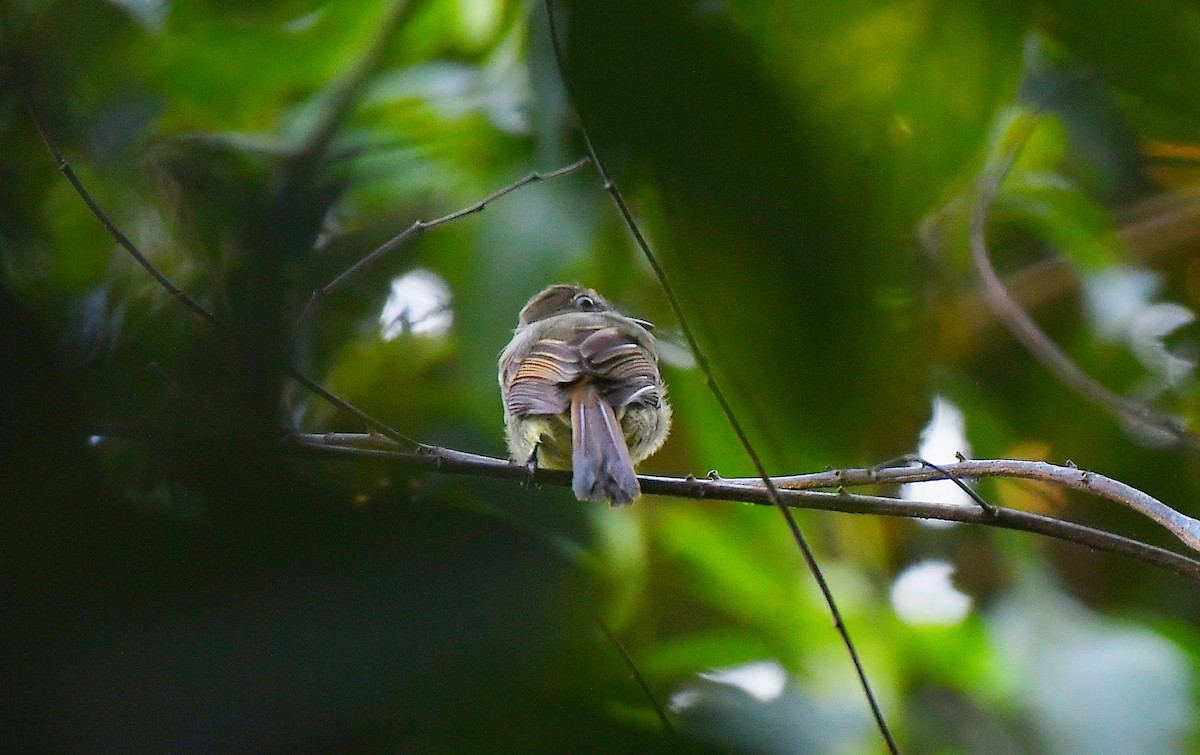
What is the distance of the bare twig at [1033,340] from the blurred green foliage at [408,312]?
0.24 meters

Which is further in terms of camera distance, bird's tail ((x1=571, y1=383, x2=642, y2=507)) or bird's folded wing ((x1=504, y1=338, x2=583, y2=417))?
bird's folded wing ((x1=504, y1=338, x2=583, y2=417))

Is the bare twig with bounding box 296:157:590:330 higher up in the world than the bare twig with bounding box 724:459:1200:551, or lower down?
higher up

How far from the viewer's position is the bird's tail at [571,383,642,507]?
130cm

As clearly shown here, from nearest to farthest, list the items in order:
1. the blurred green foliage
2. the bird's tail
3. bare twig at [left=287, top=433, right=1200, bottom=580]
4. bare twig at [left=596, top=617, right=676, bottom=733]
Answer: the blurred green foliage → bare twig at [left=596, top=617, right=676, bottom=733] → bare twig at [left=287, top=433, right=1200, bottom=580] → the bird's tail

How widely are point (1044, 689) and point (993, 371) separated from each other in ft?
1.60

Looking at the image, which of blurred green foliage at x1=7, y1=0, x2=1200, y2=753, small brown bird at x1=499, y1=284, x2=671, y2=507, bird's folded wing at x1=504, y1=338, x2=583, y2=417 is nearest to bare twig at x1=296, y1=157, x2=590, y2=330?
blurred green foliage at x1=7, y1=0, x2=1200, y2=753

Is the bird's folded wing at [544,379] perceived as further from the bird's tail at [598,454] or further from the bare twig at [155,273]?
the bare twig at [155,273]

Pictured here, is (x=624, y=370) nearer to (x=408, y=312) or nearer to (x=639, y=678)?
(x=408, y=312)

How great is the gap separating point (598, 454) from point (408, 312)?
54 cm

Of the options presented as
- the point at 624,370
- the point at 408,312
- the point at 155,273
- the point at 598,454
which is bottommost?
the point at 155,273

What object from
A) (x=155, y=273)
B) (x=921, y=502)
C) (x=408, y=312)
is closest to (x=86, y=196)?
(x=155, y=273)

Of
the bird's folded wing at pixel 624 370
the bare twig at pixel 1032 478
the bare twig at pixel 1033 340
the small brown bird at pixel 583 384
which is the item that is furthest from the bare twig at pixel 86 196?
the bird's folded wing at pixel 624 370

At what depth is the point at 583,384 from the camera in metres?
1.76

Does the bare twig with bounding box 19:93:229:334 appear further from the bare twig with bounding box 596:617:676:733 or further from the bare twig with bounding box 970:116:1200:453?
the bare twig with bounding box 970:116:1200:453
